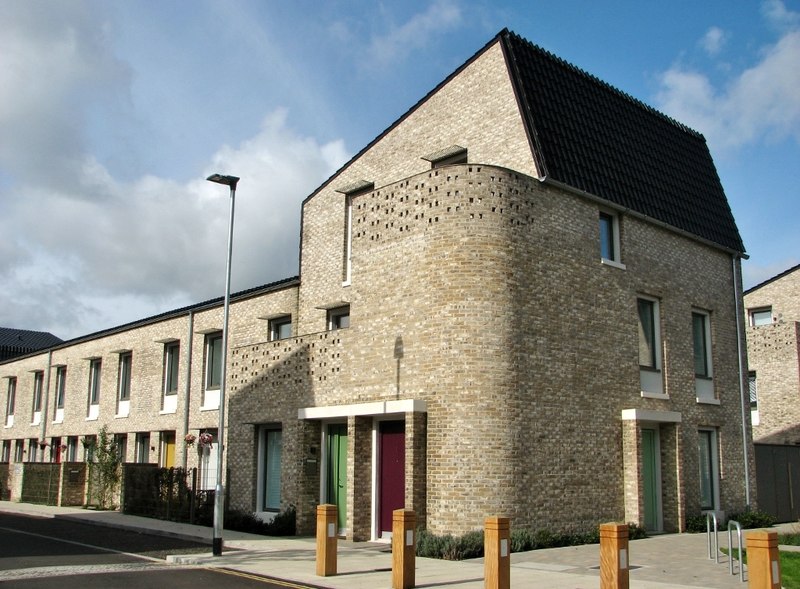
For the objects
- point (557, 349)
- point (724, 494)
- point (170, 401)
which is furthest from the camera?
point (170, 401)

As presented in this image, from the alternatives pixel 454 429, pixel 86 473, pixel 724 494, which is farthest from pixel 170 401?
pixel 724 494

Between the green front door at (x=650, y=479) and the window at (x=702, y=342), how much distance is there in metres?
3.31

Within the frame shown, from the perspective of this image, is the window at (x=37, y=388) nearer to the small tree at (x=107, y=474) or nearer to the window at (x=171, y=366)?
the small tree at (x=107, y=474)

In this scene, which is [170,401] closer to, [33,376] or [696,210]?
[33,376]

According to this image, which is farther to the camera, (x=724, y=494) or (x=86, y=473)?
(x=86, y=473)

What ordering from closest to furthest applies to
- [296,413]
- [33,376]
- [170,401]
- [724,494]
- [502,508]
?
[502,508] < [296,413] < [724,494] < [170,401] < [33,376]

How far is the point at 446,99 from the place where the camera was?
2294cm

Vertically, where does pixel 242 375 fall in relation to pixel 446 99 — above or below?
below

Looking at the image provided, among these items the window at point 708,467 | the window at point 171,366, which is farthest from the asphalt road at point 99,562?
the window at point 708,467

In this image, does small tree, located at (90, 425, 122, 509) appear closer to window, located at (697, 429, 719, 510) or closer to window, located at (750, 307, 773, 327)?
window, located at (697, 429, 719, 510)

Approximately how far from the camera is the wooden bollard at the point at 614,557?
36.6 feet

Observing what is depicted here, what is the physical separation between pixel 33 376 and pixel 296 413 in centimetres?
2413

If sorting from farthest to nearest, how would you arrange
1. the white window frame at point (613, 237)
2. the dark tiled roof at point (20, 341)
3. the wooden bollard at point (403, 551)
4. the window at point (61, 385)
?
the dark tiled roof at point (20, 341)
the window at point (61, 385)
the white window frame at point (613, 237)
the wooden bollard at point (403, 551)

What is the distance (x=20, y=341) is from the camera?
60.0 metres
